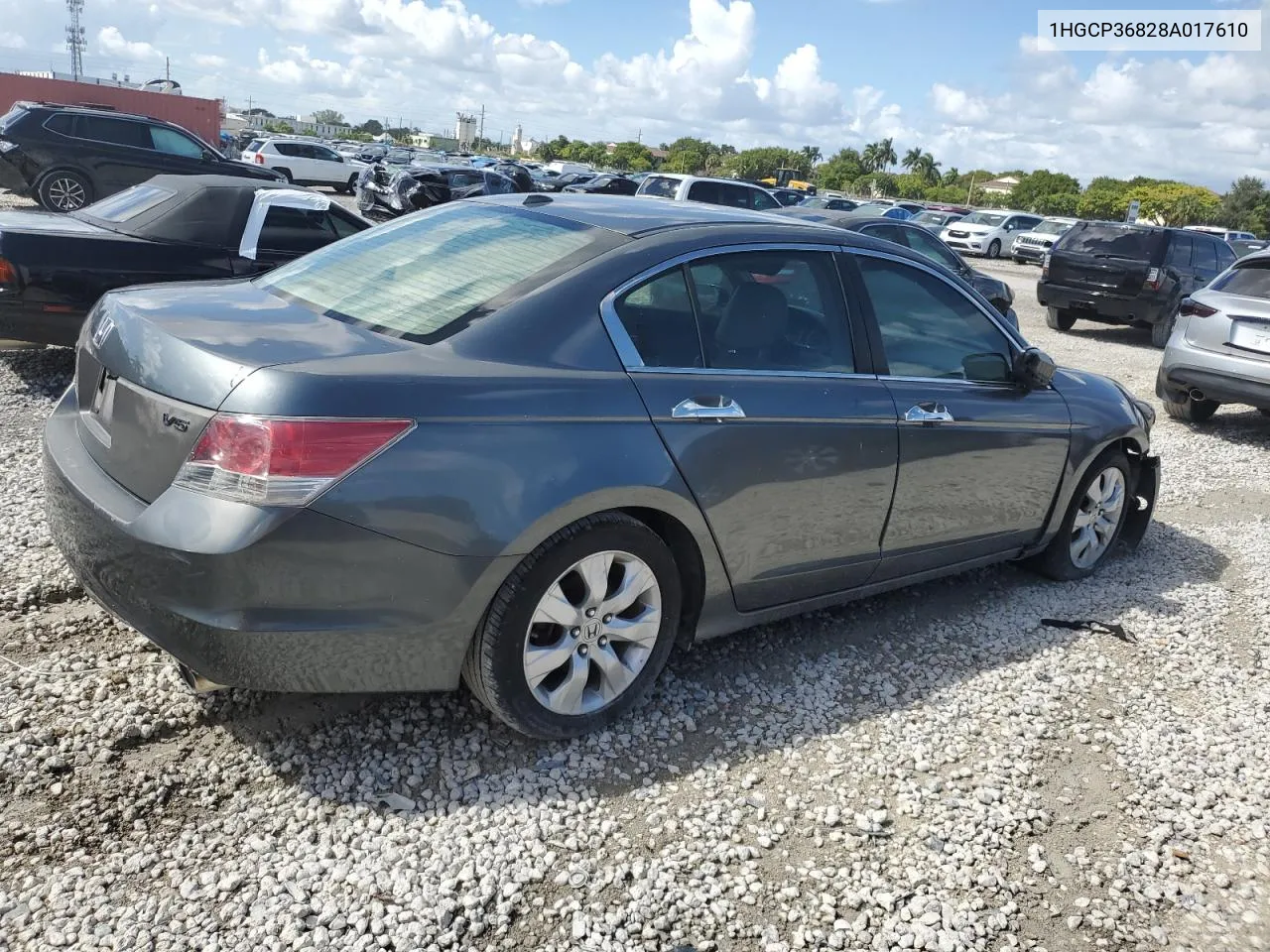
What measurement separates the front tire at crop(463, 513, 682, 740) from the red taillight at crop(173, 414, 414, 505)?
0.60m

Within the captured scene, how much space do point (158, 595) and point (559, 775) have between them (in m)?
1.25

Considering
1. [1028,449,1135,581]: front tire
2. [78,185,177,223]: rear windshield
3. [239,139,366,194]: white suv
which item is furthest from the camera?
[239,139,366,194]: white suv

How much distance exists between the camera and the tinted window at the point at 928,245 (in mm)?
10727

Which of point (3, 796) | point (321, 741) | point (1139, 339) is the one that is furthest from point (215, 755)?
point (1139, 339)

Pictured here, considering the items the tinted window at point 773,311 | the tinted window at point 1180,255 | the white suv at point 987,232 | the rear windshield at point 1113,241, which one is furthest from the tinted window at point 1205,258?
the white suv at point 987,232

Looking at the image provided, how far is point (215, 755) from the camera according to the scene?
Result: 2.94m

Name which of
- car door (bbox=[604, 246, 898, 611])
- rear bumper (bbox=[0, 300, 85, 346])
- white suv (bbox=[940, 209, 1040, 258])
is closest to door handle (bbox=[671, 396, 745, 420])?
car door (bbox=[604, 246, 898, 611])

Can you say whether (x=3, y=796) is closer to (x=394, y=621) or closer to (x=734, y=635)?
(x=394, y=621)

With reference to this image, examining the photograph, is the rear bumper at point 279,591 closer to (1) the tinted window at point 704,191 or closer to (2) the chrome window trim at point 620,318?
(2) the chrome window trim at point 620,318

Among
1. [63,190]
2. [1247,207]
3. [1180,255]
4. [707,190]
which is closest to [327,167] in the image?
[63,190]

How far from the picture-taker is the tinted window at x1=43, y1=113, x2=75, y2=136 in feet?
51.8

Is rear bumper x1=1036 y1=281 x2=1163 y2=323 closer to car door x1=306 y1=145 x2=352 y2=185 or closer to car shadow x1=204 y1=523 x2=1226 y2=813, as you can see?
car shadow x1=204 y1=523 x2=1226 y2=813

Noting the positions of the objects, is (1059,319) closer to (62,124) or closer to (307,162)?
(62,124)

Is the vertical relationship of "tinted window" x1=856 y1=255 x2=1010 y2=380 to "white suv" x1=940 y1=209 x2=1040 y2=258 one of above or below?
above
